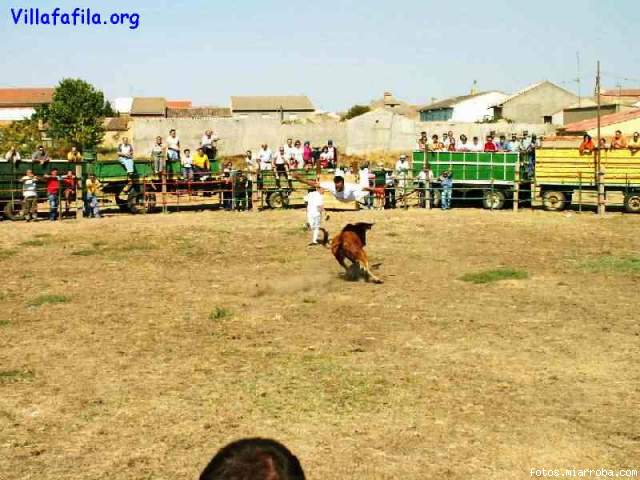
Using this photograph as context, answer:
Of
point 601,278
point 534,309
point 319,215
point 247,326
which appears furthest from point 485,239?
point 247,326

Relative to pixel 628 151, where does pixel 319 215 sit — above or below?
below

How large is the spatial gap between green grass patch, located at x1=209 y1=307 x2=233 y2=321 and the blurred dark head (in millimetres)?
8951

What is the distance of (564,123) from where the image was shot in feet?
179

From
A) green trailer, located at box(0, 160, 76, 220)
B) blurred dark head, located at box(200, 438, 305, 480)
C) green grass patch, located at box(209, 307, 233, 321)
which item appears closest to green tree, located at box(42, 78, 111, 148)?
green trailer, located at box(0, 160, 76, 220)

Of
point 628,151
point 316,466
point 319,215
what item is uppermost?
point 628,151

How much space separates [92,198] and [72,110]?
176 feet

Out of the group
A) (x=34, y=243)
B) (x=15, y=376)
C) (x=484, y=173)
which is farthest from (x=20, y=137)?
(x=15, y=376)

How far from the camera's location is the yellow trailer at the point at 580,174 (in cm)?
2398

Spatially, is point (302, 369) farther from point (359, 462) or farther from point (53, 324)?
point (53, 324)

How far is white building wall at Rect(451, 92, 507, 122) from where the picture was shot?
2837 inches

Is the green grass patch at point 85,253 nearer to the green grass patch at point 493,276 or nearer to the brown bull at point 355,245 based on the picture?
the brown bull at point 355,245

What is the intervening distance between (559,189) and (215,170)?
404 inches

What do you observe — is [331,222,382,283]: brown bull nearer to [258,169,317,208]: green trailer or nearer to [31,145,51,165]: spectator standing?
[258,169,317,208]: green trailer

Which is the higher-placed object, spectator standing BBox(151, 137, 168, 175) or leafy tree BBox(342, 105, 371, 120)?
leafy tree BBox(342, 105, 371, 120)
